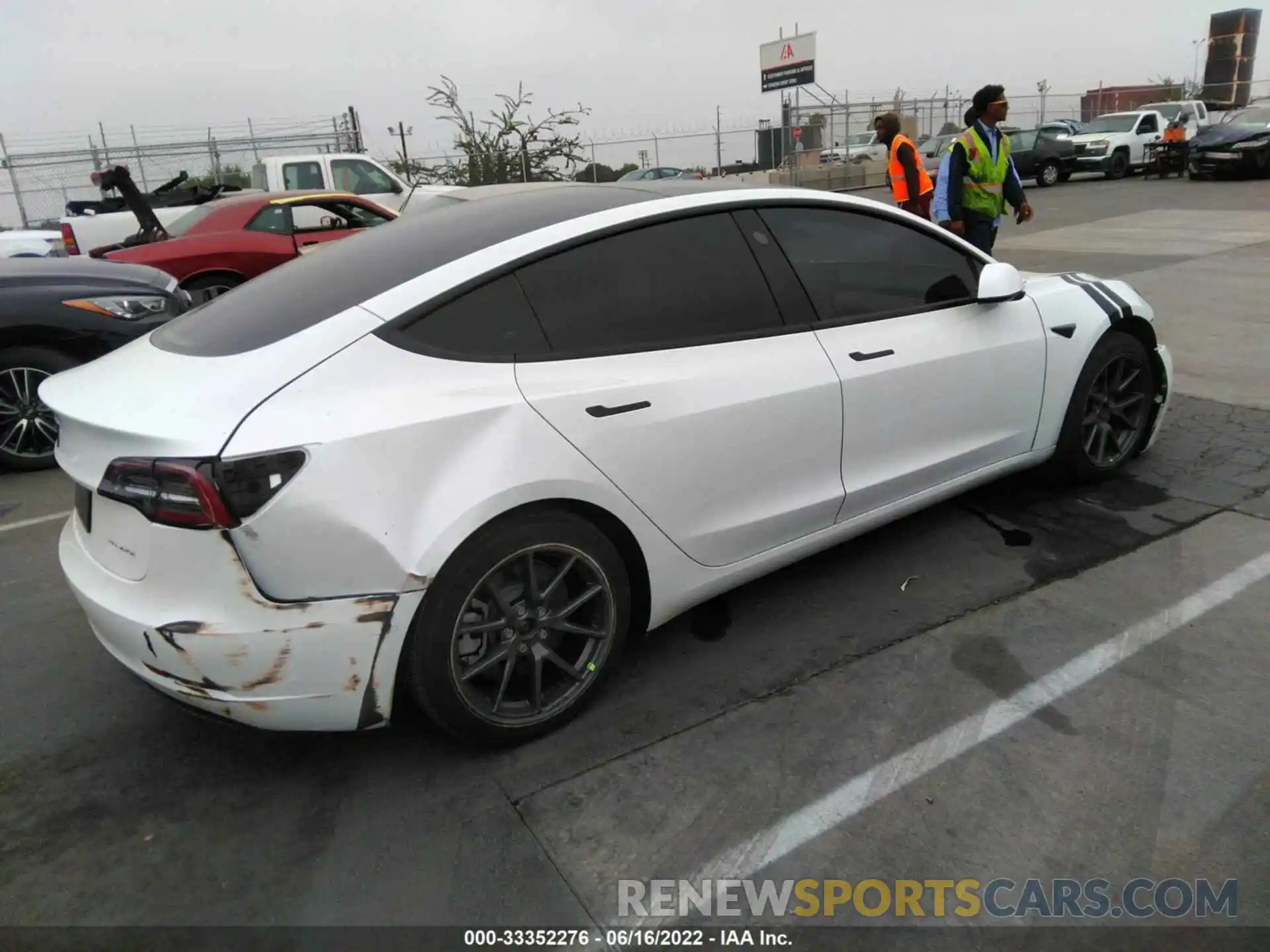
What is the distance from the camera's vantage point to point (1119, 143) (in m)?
24.5

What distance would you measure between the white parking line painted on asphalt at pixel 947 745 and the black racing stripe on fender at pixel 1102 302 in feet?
4.20

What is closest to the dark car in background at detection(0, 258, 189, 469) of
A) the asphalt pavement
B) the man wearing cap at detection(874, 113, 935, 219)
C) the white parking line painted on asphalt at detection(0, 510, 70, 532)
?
the white parking line painted on asphalt at detection(0, 510, 70, 532)

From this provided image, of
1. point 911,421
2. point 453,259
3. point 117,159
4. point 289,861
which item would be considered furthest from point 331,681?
point 117,159

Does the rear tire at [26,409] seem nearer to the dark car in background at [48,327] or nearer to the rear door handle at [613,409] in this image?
the dark car in background at [48,327]

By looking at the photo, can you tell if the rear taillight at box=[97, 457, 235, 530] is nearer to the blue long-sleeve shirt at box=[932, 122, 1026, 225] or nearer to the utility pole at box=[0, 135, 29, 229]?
the blue long-sleeve shirt at box=[932, 122, 1026, 225]

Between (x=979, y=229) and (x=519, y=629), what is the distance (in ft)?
17.8

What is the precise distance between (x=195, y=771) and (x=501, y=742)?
3.01ft

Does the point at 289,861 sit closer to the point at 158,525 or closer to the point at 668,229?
the point at 158,525

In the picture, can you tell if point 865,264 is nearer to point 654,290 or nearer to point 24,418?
point 654,290

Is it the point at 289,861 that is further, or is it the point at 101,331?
the point at 101,331

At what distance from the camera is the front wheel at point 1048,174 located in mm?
24062

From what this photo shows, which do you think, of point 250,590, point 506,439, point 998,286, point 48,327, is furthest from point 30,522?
point 998,286

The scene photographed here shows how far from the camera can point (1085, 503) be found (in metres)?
4.22

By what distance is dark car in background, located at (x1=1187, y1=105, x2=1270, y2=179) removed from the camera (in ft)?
67.3
